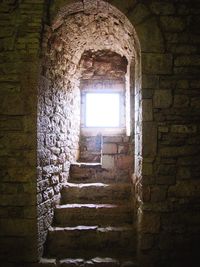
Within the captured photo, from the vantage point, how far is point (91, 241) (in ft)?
12.4

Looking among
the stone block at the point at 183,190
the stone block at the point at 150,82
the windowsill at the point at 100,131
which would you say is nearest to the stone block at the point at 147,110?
the stone block at the point at 150,82

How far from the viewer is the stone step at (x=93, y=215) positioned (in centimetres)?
402

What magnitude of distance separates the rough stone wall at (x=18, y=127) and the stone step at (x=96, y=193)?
1.10m

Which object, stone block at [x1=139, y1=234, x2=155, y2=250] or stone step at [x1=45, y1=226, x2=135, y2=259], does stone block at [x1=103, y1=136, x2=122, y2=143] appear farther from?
stone block at [x1=139, y1=234, x2=155, y2=250]

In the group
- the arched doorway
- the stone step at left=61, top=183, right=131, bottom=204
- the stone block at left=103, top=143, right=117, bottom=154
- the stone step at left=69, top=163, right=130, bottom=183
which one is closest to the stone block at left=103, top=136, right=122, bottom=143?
the stone block at left=103, top=143, right=117, bottom=154

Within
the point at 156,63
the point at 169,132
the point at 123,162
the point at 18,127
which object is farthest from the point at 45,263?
the point at 156,63

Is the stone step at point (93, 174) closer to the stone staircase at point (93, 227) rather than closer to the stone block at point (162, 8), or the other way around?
the stone staircase at point (93, 227)

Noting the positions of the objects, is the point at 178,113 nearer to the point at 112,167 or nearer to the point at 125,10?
the point at 125,10

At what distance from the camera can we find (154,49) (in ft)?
11.1

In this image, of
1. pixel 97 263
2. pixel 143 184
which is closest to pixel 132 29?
pixel 143 184

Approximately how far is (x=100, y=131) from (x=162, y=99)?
2386 millimetres

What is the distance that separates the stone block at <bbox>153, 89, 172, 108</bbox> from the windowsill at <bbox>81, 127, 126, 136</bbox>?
216cm

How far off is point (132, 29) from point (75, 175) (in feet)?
8.33

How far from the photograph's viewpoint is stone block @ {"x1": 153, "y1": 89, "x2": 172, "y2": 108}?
3359 mm
